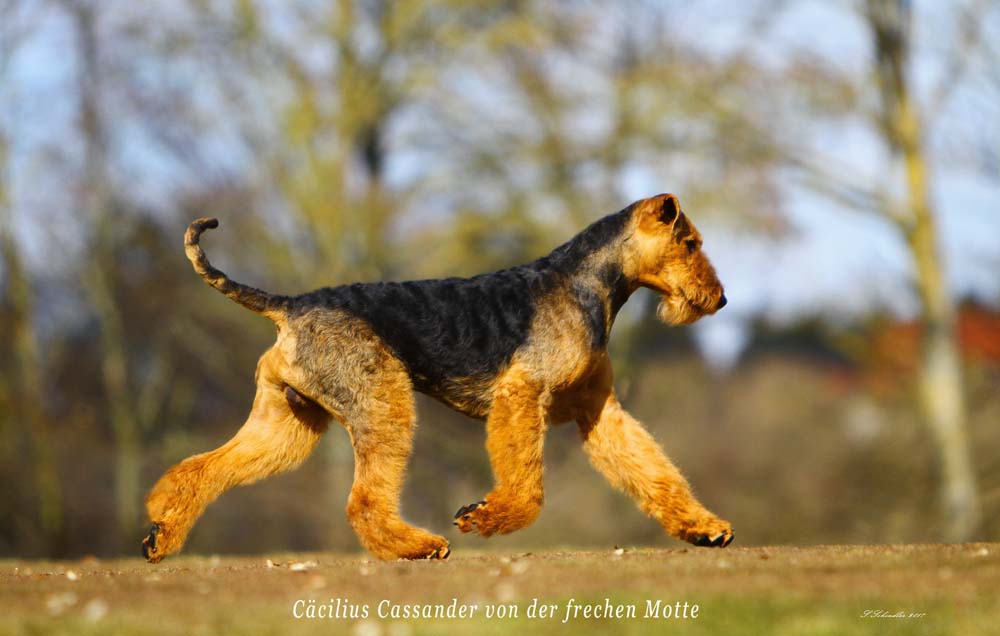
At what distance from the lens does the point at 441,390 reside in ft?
19.2

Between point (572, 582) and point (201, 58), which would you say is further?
point (201, 58)

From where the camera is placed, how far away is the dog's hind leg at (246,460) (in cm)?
562

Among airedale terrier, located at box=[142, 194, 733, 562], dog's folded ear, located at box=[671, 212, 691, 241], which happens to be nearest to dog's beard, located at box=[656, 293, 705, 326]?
airedale terrier, located at box=[142, 194, 733, 562]

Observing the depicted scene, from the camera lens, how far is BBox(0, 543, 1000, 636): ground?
3.72 meters

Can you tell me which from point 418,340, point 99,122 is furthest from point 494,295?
point 99,122

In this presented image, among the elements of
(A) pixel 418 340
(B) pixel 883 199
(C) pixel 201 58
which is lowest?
(A) pixel 418 340

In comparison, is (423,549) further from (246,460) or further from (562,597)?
(562,597)

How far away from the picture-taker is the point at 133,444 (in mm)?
18484

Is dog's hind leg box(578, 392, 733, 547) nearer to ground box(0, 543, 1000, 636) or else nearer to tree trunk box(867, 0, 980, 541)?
ground box(0, 543, 1000, 636)

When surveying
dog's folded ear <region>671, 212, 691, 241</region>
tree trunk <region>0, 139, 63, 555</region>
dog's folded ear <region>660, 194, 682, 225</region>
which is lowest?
tree trunk <region>0, 139, 63, 555</region>

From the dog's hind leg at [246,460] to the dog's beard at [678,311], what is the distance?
6.26 ft

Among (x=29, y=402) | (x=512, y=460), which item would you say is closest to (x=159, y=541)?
(x=512, y=460)

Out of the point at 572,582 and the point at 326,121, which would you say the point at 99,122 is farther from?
the point at 572,582

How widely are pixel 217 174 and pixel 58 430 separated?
5115 mm
